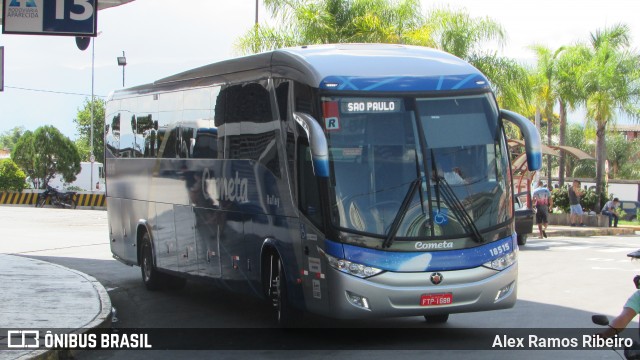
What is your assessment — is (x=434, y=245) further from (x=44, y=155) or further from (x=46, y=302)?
(x=44, y=155)

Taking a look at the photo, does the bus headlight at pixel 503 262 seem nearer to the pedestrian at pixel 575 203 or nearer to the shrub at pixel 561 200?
the pedestrian at pixel 575 203

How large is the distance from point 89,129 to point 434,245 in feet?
301

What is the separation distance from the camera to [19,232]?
104ft

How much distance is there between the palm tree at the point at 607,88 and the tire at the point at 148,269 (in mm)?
30055

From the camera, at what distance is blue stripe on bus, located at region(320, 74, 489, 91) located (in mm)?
10516

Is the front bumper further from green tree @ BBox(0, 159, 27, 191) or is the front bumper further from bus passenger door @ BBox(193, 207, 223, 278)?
green tree @ BBox(0, 159, 27, 191)

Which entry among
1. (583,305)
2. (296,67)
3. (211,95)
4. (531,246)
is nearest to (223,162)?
(211,95)

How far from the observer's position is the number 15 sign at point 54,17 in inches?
583

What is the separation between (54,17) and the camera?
14.8 metres

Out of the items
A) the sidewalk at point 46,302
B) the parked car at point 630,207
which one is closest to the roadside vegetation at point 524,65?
the parked car at point 630,207

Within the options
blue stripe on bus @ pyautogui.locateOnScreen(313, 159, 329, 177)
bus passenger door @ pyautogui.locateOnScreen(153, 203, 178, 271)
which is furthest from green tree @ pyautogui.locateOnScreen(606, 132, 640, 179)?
blue stripe on bus @ pyautogui.locateOnScreen(313, 159, 329, 177)

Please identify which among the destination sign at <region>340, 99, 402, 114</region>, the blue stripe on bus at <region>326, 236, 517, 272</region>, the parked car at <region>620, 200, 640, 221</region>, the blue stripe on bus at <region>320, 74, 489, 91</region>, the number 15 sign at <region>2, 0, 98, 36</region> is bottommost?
the parked car at <region>620, 200, 640, 221</region>

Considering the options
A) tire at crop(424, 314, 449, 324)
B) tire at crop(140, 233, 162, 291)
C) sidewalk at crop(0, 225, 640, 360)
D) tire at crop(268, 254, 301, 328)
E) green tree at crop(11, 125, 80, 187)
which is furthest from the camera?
green tree at crop(11, 125, 80, 187)

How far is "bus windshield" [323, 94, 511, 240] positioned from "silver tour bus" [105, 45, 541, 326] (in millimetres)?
13
